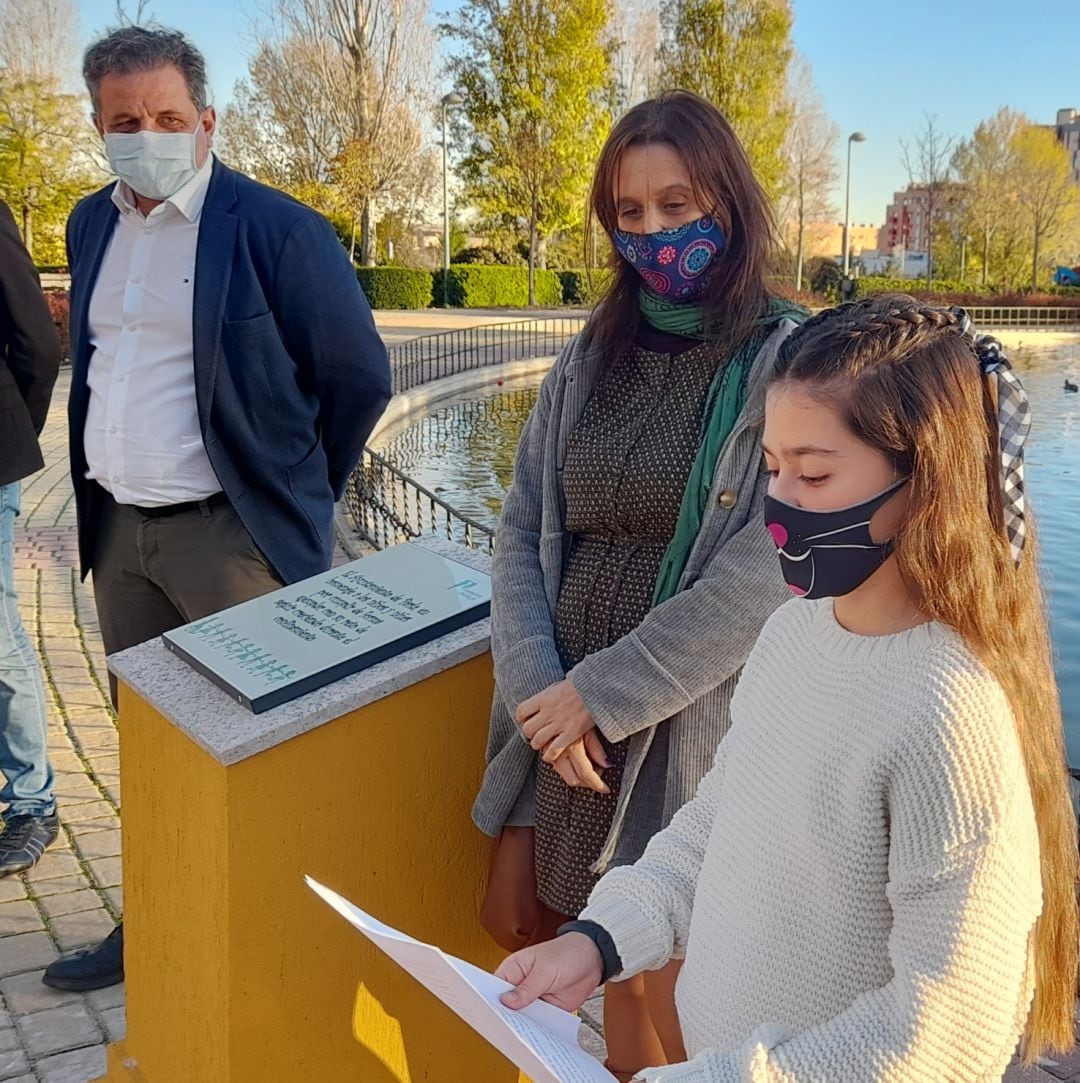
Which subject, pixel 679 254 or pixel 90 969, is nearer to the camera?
pixel 679 254

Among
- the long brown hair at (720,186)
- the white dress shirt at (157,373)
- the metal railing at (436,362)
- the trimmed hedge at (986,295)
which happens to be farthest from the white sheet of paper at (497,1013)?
the trimmed hedge at (986,295)

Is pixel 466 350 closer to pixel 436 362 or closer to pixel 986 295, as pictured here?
pixel 436 362

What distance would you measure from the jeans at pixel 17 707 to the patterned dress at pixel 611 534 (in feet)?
7.31

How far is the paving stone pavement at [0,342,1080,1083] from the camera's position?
3012 millimetres

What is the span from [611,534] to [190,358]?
1.35m

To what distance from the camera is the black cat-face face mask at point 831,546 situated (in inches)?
53.8

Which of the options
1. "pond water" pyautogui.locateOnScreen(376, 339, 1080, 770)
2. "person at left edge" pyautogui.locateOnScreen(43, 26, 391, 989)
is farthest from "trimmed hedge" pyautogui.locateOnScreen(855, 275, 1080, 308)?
"person at left edge" pyautogui.locateOnScreen(43, 26, 391, 989)

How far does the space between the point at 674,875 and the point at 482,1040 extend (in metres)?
1.13

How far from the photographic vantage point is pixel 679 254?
226cm

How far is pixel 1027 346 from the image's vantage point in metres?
36.0

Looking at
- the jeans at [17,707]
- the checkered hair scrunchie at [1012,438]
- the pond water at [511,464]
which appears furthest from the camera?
the pond water at [511,464]

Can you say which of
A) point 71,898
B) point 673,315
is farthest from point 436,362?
point 673,315

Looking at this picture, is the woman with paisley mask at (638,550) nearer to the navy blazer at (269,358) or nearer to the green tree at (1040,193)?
the navy blazer at (269,358)

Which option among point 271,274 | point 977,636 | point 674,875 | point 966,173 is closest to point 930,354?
point 977,636
